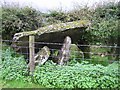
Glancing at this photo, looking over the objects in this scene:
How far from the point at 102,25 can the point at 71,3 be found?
1.58m

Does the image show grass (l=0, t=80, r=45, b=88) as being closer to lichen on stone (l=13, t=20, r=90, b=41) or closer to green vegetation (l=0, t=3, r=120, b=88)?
green vegetation (l=0, t=3, r=120, b=88)

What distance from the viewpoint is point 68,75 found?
5.53 meters

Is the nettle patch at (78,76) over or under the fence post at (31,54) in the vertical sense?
under

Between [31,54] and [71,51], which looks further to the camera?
[71,51]

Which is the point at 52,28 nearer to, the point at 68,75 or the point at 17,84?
the point at 68,75

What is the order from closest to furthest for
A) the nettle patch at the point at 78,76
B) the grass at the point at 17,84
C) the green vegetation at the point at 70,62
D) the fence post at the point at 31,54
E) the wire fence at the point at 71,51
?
the nettle patch at the point at 78,76, the green vegetation at the point at 70,62, the grass at the point at 17,84, the fence post at the point at 31,54, the wire fence at the point at 71,51

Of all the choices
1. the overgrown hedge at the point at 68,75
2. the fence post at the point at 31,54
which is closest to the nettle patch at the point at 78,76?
the overgrown hedge at the point at 68,75

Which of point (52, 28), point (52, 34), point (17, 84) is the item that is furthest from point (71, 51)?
point (17, 84)

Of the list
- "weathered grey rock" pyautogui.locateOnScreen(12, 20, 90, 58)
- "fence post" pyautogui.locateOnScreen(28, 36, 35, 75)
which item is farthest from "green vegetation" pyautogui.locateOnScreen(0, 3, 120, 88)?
"weathered grey rock" pyautogui.locateOnScreen(12, 20, 90, 58)

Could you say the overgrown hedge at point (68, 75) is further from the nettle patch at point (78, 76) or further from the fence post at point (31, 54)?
the fence post at point (31, 54)

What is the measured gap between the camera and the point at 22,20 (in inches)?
311

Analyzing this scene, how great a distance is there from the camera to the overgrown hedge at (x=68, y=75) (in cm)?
535

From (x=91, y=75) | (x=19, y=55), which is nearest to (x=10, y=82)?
(x=19, y=55)

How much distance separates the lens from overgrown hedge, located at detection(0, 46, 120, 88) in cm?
535
